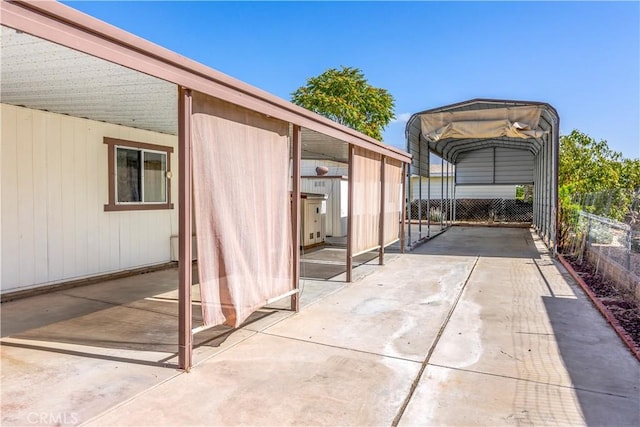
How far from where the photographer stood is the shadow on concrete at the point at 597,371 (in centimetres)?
252

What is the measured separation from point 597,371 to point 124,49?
13.2 ft

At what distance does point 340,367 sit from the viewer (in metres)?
3.17

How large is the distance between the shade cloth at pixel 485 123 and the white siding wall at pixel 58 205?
6.96 m

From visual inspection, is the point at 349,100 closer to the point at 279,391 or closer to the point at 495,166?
the point at 495,166

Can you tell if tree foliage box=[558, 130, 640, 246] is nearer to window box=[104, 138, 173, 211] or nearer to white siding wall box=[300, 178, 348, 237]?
white siding wall box=[300, 178, 348, 237]

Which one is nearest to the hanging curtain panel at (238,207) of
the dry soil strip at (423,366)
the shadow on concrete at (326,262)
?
the dry soil strip at (423,366)

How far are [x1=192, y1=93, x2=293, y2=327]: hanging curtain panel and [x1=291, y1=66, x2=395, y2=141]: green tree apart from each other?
16.8 metres

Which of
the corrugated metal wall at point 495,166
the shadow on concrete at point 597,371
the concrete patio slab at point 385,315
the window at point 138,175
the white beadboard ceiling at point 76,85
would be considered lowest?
the shadow on concrete at point 597,371

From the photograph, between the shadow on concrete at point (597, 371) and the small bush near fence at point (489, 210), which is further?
the small bush near fence at point (489, 210)

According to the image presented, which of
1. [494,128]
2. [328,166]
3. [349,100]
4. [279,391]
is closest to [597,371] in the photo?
[279,391]

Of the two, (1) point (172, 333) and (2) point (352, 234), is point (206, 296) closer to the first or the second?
(1) point (172, 333)

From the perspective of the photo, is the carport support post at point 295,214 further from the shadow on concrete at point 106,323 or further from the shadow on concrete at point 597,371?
the shadow on concrete at point 597,371

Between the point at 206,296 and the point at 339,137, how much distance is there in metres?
3.18

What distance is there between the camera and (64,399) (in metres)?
2.58
